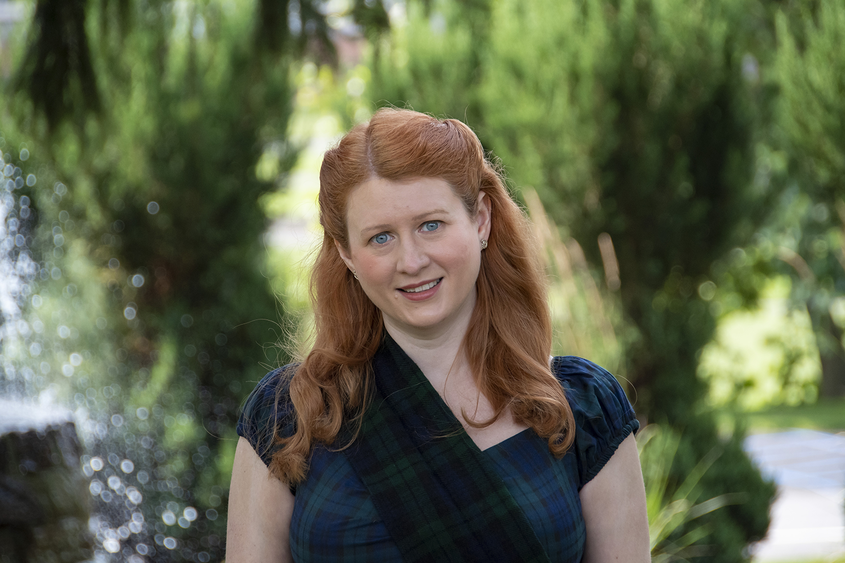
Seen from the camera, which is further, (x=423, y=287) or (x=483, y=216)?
(x=483, y=216)

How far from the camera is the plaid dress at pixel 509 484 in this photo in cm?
121

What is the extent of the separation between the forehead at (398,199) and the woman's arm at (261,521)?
438 mm

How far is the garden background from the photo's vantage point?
11.5 ft

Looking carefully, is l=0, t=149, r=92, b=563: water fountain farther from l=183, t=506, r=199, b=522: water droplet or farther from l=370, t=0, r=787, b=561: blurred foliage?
l=370, t=0, r=787, b=561: blurred foliage

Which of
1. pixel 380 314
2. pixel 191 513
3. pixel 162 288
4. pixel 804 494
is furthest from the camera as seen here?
pixel 804 494

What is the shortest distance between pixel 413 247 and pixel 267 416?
1.25 ft

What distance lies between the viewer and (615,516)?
1.30 metres

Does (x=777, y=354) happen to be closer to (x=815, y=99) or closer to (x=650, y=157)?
(x=650, y=157)

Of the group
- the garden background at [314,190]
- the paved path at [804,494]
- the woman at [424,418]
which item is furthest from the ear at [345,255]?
the paved path at [804,494]

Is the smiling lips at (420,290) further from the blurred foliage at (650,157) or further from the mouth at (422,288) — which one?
the blurred foliage at (650,157)

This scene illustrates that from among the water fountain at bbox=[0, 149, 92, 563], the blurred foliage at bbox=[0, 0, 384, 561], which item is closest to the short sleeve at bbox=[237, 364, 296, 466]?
the water fountain at bbox=[0, 149, 92, 563]

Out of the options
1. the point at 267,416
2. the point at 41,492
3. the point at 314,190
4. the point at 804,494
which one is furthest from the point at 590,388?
the point at 804,494

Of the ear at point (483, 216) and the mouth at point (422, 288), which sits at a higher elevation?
the ear at point (483, 216)

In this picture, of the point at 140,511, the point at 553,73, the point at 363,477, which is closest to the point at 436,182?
the point at 363,477
